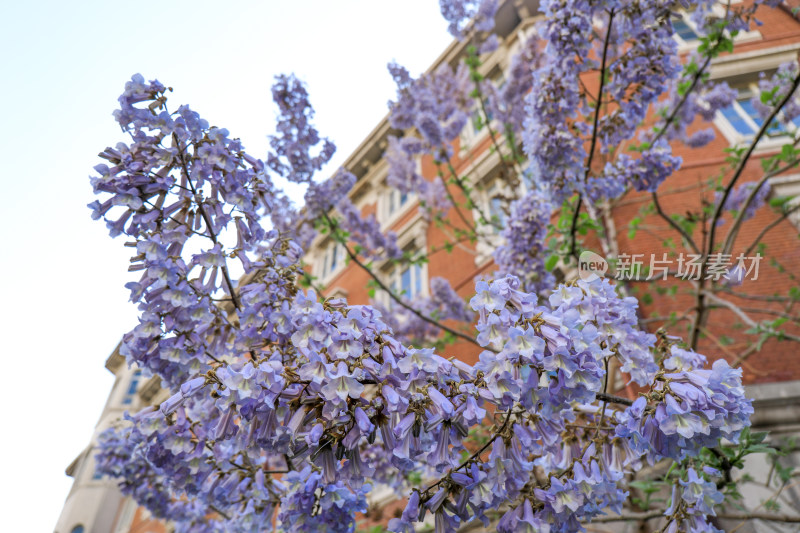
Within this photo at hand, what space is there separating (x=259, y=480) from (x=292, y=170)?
3.98 meters

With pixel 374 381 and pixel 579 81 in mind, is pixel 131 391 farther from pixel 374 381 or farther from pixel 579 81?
pixel 374 381

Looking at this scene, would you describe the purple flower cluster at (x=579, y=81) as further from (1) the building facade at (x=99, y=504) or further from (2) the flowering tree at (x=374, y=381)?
(1) the building facade at (x=99, y=504)

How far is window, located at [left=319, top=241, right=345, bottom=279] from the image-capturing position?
53.8 ft

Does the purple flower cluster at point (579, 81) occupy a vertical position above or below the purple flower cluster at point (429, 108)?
below

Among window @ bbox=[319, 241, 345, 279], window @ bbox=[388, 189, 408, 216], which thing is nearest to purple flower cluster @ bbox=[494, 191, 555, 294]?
window @ bbox=[388, 189, 408, 216]

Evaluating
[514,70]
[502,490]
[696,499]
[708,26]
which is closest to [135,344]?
[502,490]

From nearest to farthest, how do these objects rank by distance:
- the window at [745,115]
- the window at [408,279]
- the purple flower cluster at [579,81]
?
the purple flower cluster at [579,81] → the window at [745,115] → the window at [408,279]

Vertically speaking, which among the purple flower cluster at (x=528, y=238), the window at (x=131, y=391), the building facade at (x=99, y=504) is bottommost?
the building facade at (x=99, y=504)

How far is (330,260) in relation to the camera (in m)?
17.0

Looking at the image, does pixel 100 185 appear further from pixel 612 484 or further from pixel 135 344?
pixel 612 484

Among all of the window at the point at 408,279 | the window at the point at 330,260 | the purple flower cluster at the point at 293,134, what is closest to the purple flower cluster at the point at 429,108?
the purple flower cluster at the point at 293,134

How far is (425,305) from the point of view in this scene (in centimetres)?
870

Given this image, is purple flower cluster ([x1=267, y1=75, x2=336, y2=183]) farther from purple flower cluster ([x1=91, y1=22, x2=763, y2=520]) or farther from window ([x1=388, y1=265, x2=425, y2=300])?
window ([x1=388, y1=265, x2=425, y2=300])

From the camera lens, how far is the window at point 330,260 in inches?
646
